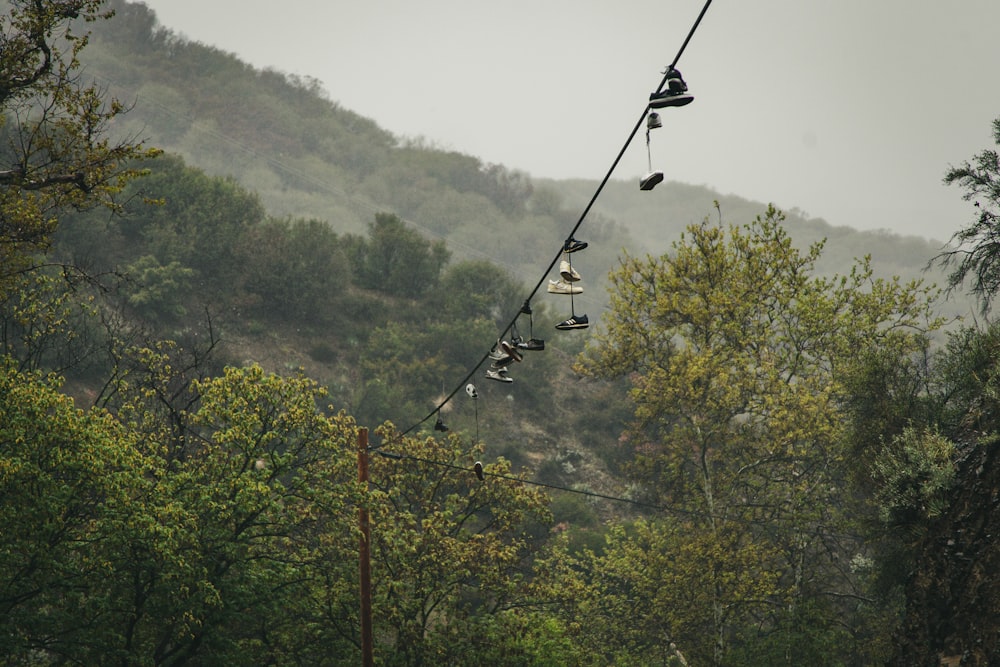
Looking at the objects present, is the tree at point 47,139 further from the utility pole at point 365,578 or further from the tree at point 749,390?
the tree at point 749,390

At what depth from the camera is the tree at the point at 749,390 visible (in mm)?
22330

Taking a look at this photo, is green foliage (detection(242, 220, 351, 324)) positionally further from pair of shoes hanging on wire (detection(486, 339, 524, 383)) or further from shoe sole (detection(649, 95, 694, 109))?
shoe sole (detection(649, 95, 694, 109))

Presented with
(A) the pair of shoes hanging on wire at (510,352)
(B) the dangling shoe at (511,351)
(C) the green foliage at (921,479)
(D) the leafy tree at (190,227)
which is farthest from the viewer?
(D) the leafy tree at (190,227)

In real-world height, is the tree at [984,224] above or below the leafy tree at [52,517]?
above

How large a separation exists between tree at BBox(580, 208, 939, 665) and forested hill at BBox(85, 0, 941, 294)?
191 feet

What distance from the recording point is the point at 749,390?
80.8ft

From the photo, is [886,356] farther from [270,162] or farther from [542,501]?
[270,162]

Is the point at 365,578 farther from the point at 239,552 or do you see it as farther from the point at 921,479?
the point at 921,479

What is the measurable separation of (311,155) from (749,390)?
81.2 m

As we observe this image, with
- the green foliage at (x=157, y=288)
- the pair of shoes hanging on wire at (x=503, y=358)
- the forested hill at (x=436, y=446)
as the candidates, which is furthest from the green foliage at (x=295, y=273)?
the pair of shoes hanging on wire at (x=503, y=358)

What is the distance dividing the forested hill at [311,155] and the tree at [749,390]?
191 ft

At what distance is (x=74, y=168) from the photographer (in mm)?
11516

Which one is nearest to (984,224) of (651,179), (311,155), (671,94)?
(651,179)

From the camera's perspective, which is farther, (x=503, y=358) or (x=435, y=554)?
(x=435, y=554)
